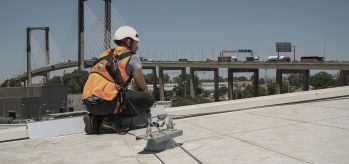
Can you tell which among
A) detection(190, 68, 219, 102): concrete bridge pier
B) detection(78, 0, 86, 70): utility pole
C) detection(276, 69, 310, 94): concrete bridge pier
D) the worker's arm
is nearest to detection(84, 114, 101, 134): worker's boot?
the worker's arm

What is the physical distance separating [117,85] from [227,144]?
1.50 metres

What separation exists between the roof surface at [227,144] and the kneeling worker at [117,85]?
28cm

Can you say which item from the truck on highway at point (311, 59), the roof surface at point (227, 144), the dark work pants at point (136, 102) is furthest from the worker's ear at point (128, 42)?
the truck on highway at point (311, 59)

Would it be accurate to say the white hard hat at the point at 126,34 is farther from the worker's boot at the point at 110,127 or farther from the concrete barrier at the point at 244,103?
the concrete barrier at the point at 244,103

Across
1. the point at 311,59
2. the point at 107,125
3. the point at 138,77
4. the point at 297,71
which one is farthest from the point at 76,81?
the point at 138,77

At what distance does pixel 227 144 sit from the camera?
396cm

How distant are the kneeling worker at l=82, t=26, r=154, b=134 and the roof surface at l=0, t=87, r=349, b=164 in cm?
28

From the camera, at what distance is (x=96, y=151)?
4070 millimetres

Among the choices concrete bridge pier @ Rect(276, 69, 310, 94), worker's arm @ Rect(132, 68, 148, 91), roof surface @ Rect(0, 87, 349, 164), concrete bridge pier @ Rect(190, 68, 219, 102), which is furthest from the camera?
concrete bridge pier @ Rect(190, 68, 219, 102)

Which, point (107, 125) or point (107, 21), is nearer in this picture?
point (107, 125)

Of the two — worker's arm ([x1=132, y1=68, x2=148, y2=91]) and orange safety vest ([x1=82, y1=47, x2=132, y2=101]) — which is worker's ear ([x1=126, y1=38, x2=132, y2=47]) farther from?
worker's arm ([x1=132, y1=68, x2=148, y2=91])

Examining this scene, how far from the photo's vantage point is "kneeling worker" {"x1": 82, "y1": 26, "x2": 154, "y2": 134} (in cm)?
478

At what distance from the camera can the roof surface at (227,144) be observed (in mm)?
3441

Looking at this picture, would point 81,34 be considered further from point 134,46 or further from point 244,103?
point 134,46
